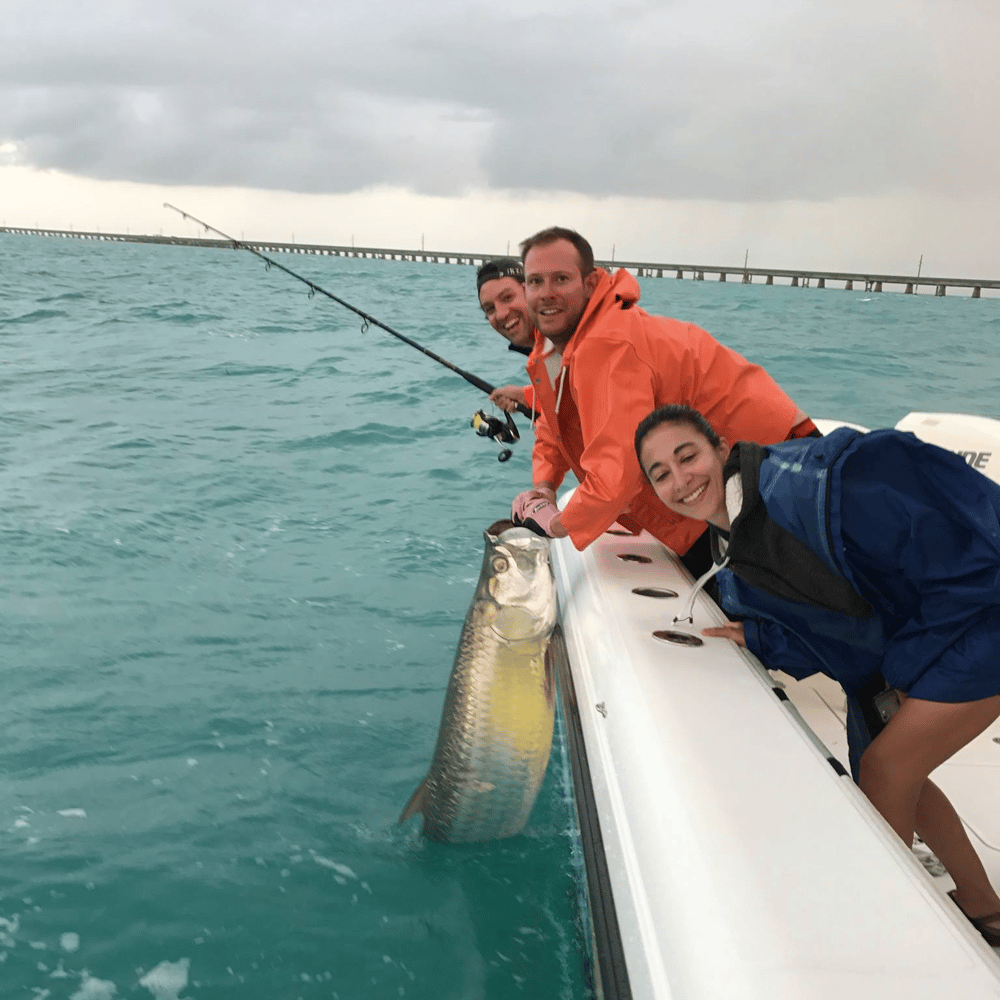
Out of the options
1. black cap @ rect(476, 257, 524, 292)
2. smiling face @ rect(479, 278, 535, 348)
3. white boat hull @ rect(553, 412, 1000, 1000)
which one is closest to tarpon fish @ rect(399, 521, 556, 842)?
white boat hull @ rect(553, 412, 1000, 1000)

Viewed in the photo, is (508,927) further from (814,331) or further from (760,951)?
(814,331)

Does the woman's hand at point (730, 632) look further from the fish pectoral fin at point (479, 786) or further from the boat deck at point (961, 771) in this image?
the fish pectoral fin at point (479, 786)

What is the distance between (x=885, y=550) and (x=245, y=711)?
364cm

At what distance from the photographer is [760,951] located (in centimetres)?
139

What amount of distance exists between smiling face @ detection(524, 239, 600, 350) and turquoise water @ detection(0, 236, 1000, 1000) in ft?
6.47

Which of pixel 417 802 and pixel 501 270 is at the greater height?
pixel 501 270

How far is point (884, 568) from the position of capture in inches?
79.6

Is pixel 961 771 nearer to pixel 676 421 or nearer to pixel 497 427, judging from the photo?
pixel 676 421

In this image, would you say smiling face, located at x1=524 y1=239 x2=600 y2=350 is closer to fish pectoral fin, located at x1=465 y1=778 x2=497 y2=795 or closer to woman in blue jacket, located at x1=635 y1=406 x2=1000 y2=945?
woman in blue jacket, located at x1=635 y1=406 x2=1000 y2=945

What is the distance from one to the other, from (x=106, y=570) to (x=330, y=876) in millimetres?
3996

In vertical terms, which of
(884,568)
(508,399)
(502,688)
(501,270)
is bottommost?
(502,688)

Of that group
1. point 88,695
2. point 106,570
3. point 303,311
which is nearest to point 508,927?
point 88,695

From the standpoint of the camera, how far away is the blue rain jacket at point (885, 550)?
6.25 feet

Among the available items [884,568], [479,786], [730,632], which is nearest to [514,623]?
[479,786]
